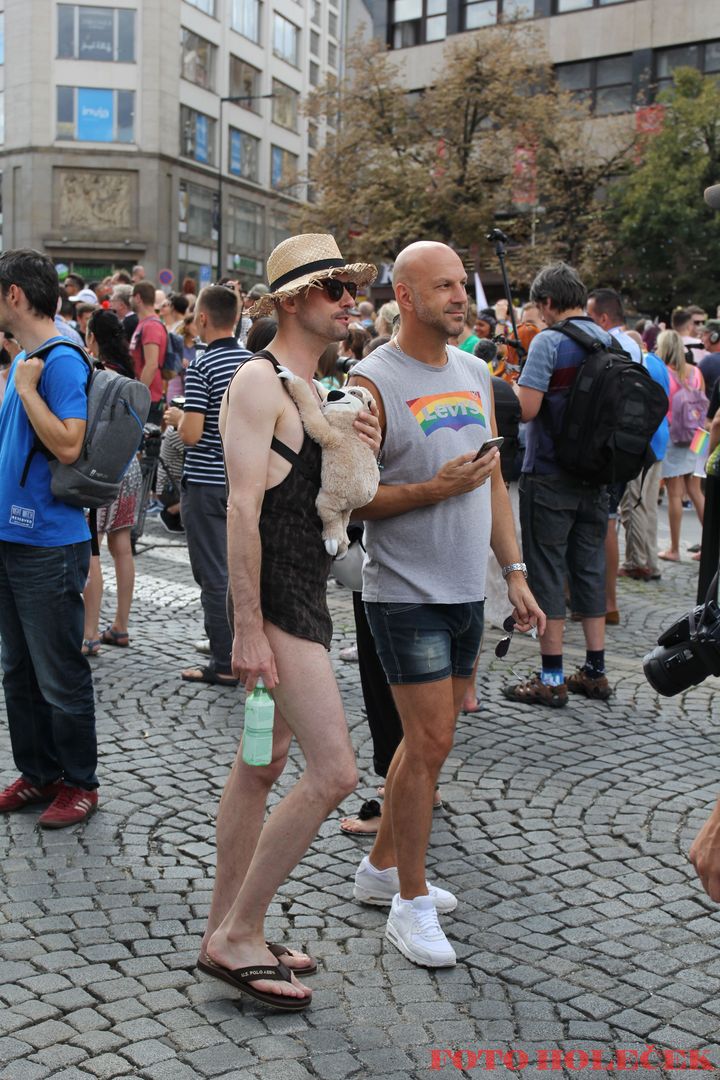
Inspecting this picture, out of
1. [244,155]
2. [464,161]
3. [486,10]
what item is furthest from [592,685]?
[244,155]

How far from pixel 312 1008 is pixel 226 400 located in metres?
1.64

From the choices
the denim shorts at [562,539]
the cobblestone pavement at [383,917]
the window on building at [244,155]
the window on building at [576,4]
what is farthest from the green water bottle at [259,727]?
the window on building at [244,155]

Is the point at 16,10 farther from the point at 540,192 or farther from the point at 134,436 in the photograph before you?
the point at 134,436

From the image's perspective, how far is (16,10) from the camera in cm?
4950

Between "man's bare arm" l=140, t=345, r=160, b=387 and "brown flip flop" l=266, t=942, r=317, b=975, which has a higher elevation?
"man's bare arm" l=140, t=345, r=160, b=387

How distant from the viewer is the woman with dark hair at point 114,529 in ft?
22.4

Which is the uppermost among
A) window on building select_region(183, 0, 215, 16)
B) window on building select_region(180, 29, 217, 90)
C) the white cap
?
window on building select_region(183, 0, 215, 16)

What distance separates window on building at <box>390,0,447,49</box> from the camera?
42.2m

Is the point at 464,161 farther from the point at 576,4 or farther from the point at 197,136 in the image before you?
the point at 197,136

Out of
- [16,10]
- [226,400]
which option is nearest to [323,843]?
[226,400]

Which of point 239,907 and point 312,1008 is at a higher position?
point 239,907

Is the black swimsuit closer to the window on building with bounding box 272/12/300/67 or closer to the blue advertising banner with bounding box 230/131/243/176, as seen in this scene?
the blue advertising banner with bounding box 230/131/243/176

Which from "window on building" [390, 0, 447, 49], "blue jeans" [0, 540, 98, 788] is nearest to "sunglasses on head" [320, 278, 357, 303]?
"blue jeans" [0, 540, 98, 788]

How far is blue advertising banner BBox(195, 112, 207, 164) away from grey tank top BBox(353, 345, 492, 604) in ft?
173
